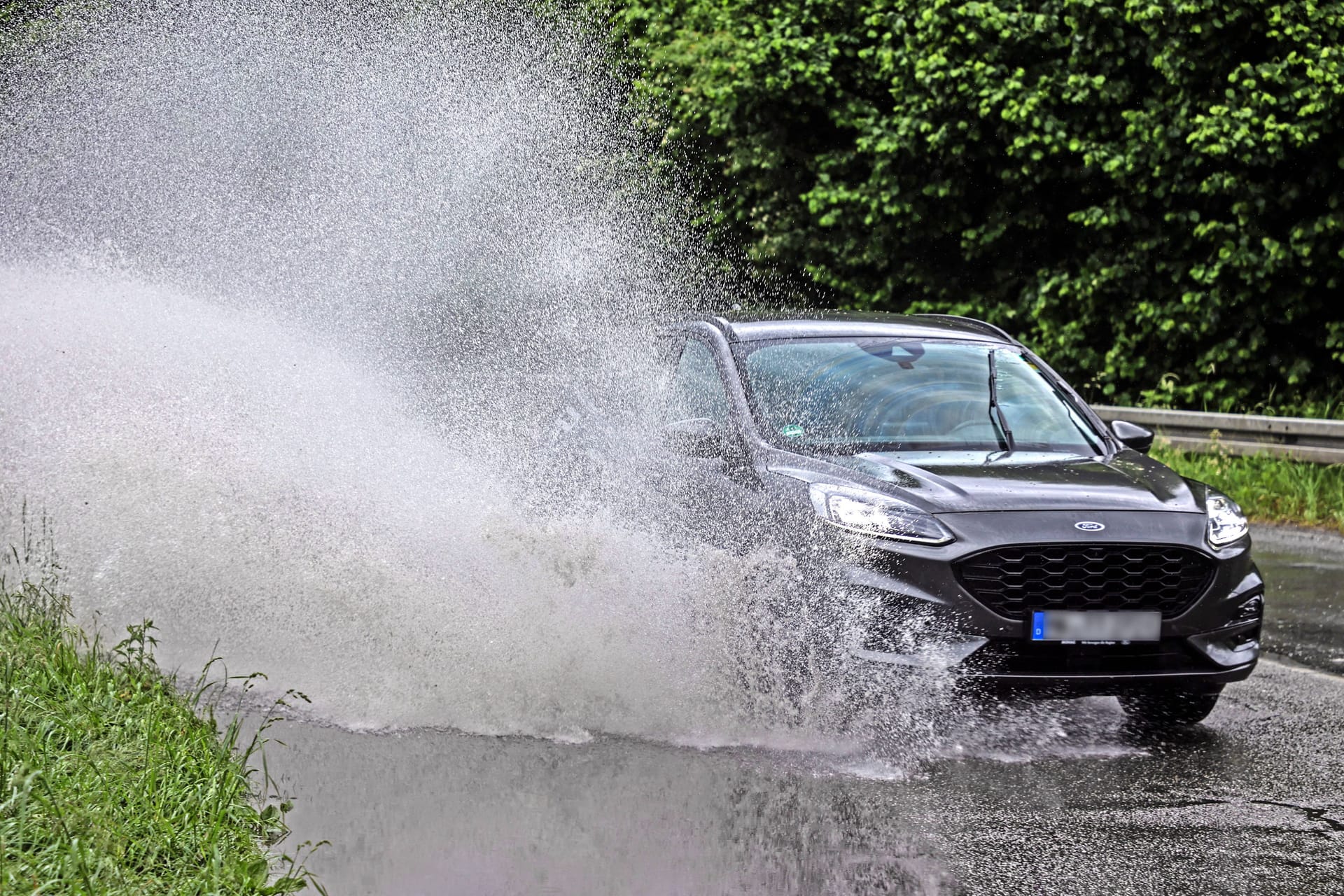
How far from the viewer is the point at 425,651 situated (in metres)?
6.07

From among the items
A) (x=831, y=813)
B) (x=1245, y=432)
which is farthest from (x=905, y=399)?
(x=1245, y=432)

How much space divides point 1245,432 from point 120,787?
34.1 ft

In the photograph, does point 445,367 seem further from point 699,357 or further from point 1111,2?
point 699,357

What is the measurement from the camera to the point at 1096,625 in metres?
5.44

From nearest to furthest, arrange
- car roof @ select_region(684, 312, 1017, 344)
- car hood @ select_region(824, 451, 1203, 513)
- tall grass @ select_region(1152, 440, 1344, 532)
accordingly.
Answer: car hood @ select_region(824, 451, 1203, 513) < car roof @ select_region(684, 312, 1017, 344) < tall grass @ select_region(1152, 440, 1344, 532)

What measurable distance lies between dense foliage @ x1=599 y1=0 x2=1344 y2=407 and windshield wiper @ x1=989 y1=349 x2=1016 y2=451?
6490 mm

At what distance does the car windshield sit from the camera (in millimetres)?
6582

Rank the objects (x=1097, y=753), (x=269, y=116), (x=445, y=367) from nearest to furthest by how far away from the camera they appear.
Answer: (x=1097, y=753)
(x=445, y=367)
(x=269, y=116)

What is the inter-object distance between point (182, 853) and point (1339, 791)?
3781mm

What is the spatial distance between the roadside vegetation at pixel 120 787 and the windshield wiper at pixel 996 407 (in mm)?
3493

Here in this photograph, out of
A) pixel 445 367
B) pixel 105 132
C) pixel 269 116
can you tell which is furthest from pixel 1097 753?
pixel 105 132

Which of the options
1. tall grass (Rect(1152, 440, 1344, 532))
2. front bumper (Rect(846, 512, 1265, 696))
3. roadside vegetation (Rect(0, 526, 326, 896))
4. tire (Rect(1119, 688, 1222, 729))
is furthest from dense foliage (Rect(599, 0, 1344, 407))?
roadside vegetation (Rect(0, 526, 326, 896))

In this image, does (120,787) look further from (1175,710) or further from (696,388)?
(1175,710)

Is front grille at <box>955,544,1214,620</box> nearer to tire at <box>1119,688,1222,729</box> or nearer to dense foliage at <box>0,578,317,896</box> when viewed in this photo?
tire at <box>1119,688,1222,729</box>
